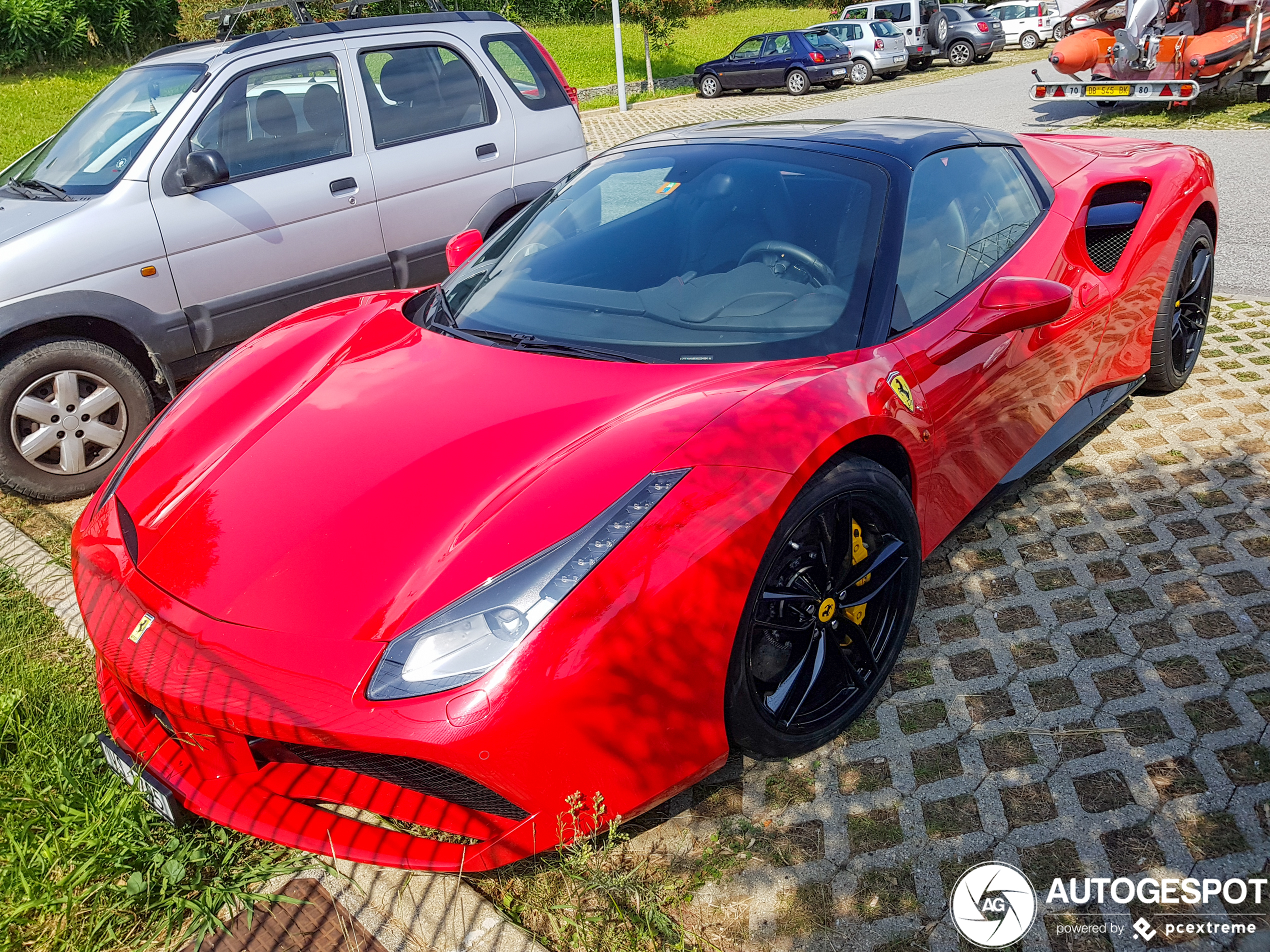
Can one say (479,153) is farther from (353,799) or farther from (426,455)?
(353,799)

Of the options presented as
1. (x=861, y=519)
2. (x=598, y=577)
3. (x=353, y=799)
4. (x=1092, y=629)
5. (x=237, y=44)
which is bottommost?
(x=1092, y=629)

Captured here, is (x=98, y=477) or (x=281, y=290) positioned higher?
(x=281, y=290)

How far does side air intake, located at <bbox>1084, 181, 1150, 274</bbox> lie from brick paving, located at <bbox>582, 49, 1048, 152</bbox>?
10.8m

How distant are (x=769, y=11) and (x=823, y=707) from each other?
4184 cm

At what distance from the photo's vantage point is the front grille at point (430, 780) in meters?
1.94

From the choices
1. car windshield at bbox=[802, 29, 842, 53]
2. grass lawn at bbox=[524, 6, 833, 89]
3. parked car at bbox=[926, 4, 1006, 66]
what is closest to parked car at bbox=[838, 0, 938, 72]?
parked car at bbox=[926, 4, 1006, 66]

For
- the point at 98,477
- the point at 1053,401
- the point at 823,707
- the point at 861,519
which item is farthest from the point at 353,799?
the point at 98,477

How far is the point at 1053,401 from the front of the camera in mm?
3361

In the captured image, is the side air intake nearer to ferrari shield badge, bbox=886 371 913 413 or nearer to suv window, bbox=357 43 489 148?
ferrari shield badge, bbox=886 371 913 413

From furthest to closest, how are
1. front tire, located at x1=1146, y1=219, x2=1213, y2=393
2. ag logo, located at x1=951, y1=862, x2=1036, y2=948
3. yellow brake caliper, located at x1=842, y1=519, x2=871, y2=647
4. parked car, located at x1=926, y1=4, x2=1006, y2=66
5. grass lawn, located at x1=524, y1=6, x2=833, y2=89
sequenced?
1. grass lawn, located at x1=524, y1=6, x2=833, y2=89
2. parked car, located at x1=926, y1=4, x2=1006, y2=66
3. front tire, located at x1=1146, y1=219, x2=1213, y2=393
4. yellow brake caliper, located at x1=842, y1=519, x2=871, y2=647
5. ag logo, located at x1=951, y1=862, x2=1036, y2=948

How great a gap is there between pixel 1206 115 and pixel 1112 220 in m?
10.9

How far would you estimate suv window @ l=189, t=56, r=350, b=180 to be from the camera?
16.2 feet

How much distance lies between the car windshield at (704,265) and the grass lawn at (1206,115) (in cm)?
1080

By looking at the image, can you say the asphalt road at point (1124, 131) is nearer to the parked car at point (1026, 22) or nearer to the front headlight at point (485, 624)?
the front headlight at point (485, 624)
